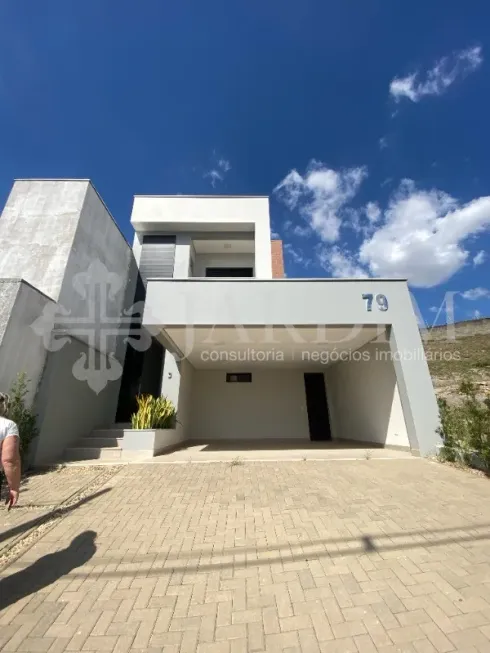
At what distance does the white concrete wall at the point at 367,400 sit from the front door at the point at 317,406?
0.90 ft

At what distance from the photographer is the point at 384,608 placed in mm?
1925

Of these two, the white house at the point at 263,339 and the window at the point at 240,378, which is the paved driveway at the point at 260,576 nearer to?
the white house at the point at 263,339

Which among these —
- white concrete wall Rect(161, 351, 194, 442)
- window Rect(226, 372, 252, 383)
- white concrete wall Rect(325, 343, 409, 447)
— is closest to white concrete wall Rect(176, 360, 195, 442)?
white concrete wall Rect(161, 351, 194, 442)

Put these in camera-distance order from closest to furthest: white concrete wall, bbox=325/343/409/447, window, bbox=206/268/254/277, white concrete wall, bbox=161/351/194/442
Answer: white concrete wall, bbox=325/343/409/447 < white concrete wall, bbox=161/351/194/442 < window, bbox=206/268/254/277

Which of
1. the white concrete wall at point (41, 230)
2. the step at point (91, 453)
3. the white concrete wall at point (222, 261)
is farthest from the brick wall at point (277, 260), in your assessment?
the step at point (91, 453)

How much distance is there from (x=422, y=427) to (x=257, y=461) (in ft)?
12.7

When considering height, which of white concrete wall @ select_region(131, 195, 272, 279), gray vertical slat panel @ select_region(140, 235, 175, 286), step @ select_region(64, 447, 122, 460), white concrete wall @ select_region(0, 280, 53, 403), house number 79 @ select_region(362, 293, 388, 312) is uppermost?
white concrete wall @ select_region(131, 195, 272, 279)

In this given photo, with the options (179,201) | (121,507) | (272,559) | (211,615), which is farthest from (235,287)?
(179,201)

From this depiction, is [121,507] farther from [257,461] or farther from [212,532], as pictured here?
[257,461]

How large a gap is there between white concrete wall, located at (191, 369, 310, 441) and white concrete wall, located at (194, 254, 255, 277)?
517 cm

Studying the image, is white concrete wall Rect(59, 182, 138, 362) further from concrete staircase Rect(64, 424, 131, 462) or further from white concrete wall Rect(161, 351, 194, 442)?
concrete staircase Rect(64, 424, 131, 462)

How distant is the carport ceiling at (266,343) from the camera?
7.29 m

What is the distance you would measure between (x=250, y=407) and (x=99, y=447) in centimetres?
586

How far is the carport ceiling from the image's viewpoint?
7.29m
